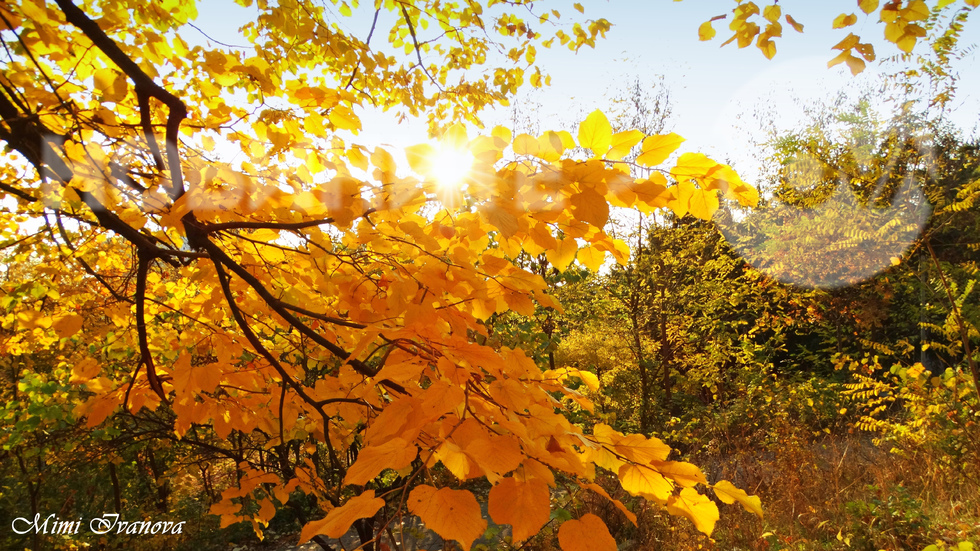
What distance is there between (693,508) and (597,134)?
2.24 feet

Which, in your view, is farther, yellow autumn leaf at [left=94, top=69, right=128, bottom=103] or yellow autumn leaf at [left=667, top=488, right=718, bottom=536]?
yellow autumn leaf at [left=94, top=69, right=128, bottom=103]

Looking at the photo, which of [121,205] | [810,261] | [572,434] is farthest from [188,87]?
[810,261]

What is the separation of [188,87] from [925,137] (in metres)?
8.55

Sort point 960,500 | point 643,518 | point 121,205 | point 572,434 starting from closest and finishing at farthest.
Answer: point 572,434 < point 121,205 < point 960,500 < point 643,518

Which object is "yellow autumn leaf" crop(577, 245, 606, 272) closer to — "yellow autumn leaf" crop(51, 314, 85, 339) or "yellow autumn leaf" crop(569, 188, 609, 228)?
"yellow autumn leaf" crop(569, 188, 609, 228)

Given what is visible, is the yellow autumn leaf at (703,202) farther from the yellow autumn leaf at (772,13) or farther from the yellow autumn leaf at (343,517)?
the yellow autumn leaf at (772,13)

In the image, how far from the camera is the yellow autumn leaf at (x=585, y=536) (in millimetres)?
690

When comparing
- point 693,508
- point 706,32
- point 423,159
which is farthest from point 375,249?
point 706,32

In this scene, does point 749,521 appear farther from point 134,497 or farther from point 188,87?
point 134,497

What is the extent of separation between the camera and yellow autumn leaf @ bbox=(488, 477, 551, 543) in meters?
0.66

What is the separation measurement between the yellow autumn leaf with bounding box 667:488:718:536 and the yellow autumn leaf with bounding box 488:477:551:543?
0.92ft

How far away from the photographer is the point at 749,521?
3705 mm

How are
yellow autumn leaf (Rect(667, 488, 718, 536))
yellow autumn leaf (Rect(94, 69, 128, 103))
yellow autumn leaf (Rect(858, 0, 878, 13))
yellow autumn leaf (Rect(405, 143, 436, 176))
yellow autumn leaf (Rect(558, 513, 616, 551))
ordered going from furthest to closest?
yellow autumn leaf (Rect(858, 0, 878, 13)), yellow autumn leaf (Rect(94, 69, 128, 103)), yellow autumn leaf (Rect(405, 143, 436, 176)), yellow autumn leaf (Rect(667, 488, 718, 536)), yellow autumn leaf (Rect(558, 513, 616, 551))

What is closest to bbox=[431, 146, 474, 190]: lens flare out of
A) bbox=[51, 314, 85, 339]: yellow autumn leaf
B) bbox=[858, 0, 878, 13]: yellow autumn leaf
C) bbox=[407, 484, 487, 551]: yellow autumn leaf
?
bbox=[407, 484, 487, 551]: yellow autumn leaf
